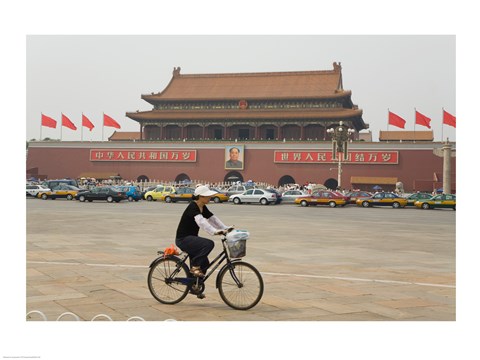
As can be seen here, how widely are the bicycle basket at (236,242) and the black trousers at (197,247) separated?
235 millimetres

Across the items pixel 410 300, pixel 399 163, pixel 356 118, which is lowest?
pixel 410 300

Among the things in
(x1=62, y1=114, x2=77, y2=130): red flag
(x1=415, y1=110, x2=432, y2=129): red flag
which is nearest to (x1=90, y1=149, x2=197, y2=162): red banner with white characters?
(x1=62, y1=114, x2=77, y2=130): red flag

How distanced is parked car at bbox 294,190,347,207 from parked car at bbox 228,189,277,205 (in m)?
1.48

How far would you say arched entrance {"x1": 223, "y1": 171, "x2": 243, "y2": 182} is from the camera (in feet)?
153

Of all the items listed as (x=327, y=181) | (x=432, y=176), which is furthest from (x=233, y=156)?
(x=432, y=176)

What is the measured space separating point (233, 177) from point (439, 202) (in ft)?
71.9

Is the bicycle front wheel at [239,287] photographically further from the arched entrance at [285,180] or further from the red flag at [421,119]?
the arched entrance at [285,180]

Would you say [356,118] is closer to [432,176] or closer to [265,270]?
[432,176]

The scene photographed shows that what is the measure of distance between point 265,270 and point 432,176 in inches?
1423

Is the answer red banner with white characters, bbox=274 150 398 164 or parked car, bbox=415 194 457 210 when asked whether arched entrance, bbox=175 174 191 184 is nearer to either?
red banner with white characters, bbox=274 150 398 164

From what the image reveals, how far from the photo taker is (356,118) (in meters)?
47.4

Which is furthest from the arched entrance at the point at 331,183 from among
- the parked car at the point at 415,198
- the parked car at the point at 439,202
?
the parked car at the point at 439,202

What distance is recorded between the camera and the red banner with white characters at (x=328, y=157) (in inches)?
1700

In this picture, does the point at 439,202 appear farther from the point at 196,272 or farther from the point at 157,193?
the point at 196,272
